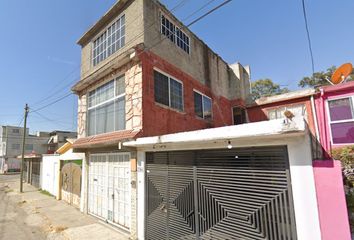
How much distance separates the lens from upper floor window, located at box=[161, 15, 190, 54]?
9.66m

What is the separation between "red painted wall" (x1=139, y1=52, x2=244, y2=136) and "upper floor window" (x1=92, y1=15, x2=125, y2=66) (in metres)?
2.14

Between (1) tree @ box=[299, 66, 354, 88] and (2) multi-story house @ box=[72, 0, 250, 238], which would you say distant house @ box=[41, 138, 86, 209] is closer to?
(2) multi-story house @ box=[72, 0, 250, 238]

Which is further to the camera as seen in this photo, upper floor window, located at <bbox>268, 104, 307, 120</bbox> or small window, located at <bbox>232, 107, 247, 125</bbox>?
small window, located at <bbox>232, 107, 247, 125</bbox>

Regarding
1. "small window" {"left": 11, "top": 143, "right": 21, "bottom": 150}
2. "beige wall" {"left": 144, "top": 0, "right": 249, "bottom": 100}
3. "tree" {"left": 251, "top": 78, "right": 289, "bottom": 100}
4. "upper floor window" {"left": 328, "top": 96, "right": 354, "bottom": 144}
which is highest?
"tree" {"left": 251, "top": 78, "right": 289, "bottom": 100}

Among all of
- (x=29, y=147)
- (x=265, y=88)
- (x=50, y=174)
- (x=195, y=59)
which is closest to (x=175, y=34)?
(x=195, y=59)

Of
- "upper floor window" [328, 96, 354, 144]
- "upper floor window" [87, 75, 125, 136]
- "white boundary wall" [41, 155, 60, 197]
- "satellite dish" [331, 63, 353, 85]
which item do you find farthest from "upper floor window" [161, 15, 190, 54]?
"white boundary wall" [41, 155, 60, 197]

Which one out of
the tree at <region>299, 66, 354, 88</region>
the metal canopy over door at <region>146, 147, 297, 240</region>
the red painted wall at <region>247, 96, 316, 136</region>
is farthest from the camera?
the tree at <region>299, 66, 354, 88</region>

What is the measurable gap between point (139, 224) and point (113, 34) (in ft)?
28.7

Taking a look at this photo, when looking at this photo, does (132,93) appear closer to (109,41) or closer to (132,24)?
(132,24)

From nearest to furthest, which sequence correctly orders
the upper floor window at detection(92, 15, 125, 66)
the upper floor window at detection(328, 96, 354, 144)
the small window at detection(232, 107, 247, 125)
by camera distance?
the upper floor window at detection(328, 96, 354, 144) < the upper floor window at detection(92, 15, 125, 66) < the small window at detection(232, 107, 247, 125)

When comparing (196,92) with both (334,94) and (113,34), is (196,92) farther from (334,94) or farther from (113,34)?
(334,94)

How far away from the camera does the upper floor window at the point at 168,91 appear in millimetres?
8672

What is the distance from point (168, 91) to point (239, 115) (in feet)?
24.9

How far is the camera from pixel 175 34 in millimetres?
10383
